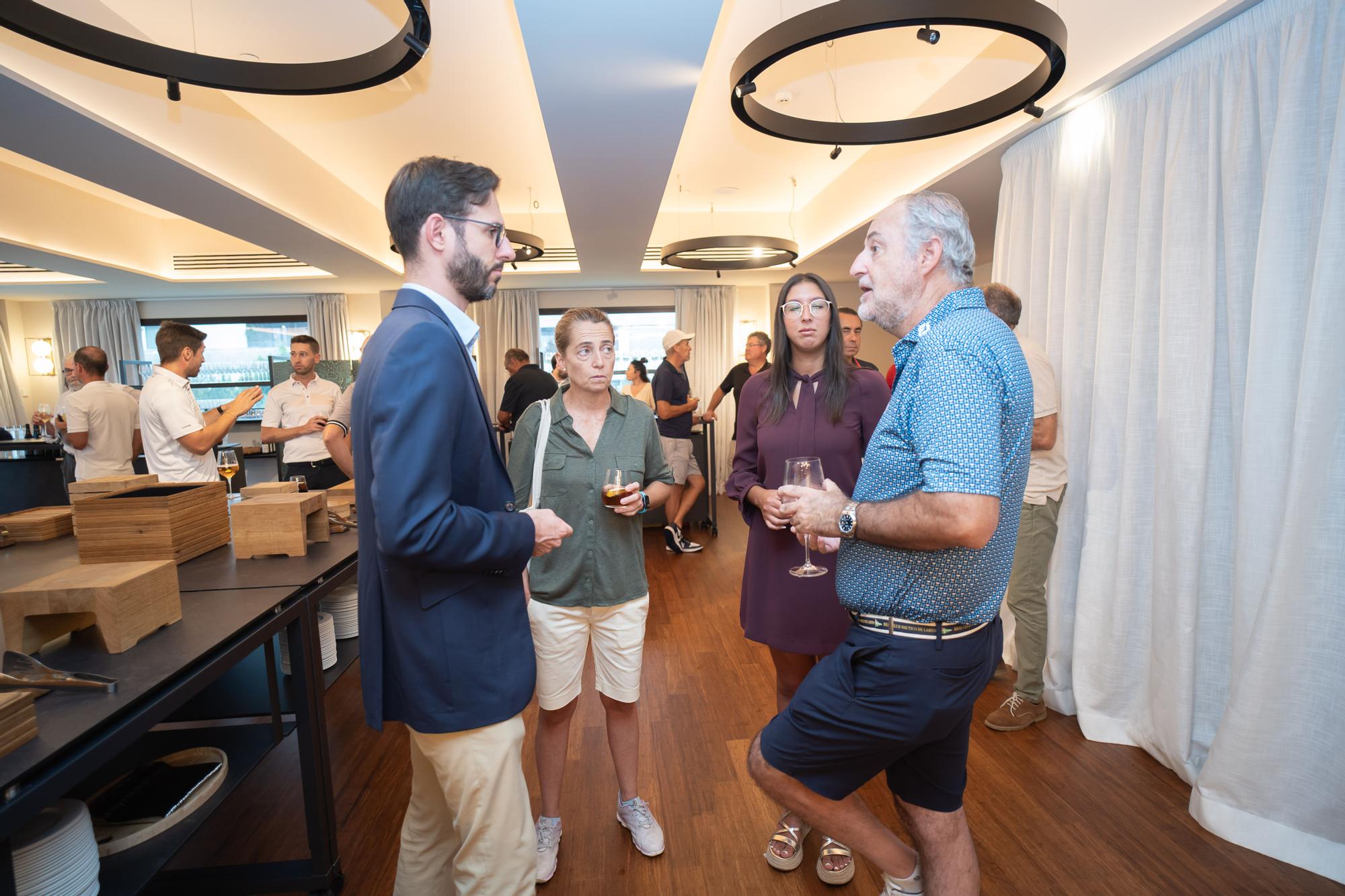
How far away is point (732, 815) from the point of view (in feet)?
7.39

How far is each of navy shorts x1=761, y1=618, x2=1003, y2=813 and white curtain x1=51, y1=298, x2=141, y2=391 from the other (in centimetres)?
1169

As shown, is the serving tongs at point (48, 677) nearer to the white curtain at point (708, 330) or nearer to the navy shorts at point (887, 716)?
the navy shorts at point (887, 716)

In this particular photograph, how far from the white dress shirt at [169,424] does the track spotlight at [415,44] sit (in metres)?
1.96

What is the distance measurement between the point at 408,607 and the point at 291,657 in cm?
88

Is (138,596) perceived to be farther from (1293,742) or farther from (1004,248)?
(1004,248)

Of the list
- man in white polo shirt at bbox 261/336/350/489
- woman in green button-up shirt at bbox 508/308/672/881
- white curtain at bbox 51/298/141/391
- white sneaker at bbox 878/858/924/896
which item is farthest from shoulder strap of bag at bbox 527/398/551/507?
white curtain at bbox 51/298/141/391

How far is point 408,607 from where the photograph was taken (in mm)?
1243

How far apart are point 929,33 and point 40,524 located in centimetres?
376

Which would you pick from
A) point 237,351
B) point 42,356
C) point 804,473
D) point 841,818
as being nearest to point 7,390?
point 42,356

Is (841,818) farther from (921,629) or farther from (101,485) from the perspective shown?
(101,485)

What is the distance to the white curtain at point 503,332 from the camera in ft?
33.3

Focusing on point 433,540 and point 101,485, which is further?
point 101,485

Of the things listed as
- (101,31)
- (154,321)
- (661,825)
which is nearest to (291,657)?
(661,825)

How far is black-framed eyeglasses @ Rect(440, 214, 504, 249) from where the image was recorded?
1297mm
